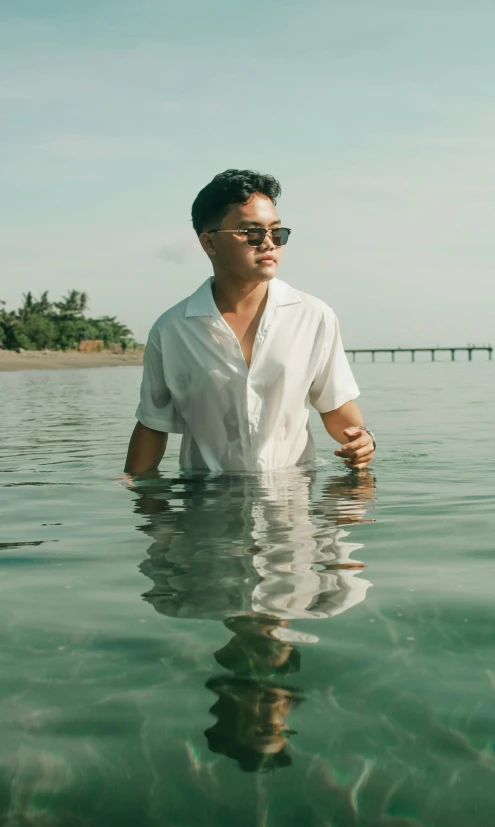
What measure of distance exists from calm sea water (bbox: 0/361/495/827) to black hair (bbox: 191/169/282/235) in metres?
1.56

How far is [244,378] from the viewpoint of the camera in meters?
4.75

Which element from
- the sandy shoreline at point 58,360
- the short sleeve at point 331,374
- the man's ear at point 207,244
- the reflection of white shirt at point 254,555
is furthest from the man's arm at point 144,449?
the sandy shoreline at point 58,360

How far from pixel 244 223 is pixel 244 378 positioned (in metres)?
0.81

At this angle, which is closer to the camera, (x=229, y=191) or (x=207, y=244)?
(x=229, y=191)

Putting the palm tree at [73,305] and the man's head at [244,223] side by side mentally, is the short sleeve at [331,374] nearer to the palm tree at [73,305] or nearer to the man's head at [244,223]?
the man's head at [244,223]

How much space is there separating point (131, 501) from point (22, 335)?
69961 mm

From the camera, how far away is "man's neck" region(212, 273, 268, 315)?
190 inches

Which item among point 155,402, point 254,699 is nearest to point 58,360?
point 155,402

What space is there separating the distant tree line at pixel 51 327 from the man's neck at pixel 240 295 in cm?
6832

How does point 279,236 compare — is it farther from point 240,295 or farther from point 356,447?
point 356,447

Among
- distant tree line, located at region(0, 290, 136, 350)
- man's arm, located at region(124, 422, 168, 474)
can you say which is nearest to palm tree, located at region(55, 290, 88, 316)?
distant tree line, located at region(0, 290, 136, 350)

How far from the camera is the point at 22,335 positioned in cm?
7250

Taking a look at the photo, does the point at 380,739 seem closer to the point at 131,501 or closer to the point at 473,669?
the point at 473,669

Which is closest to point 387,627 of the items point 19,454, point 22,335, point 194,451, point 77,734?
point 77,734
